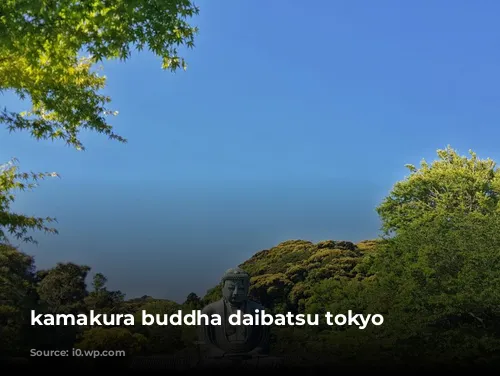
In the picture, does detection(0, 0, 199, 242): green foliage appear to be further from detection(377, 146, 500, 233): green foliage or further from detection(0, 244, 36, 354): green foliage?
detection(377, 146, 500, 233): green foliage

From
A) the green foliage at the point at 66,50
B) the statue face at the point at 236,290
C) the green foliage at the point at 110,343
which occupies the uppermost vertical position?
the green foliage at the point at 66,50

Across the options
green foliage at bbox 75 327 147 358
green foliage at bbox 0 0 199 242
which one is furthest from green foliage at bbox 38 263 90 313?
green foliage at bbox 0 0 199 242

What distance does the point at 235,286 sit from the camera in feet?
29.9

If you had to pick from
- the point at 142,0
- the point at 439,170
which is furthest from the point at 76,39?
the point at 439,170

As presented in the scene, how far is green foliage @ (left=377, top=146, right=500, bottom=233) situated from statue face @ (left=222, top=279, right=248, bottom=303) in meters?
15.4

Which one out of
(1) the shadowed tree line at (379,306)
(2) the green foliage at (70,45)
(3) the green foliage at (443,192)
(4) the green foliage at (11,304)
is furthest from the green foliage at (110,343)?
(3) the green foliage at (443,192)

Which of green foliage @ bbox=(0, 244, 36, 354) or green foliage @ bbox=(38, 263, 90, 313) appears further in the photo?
green foliage @ bbox=(38, 263, 90, 313)

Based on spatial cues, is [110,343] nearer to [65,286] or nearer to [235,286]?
[65,286]

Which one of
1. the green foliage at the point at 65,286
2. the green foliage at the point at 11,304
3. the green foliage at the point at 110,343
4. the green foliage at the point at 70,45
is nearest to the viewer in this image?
the green foliage at the point at 70,45

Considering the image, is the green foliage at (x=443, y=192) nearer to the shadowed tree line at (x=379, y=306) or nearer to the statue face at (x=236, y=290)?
the shadowed tree line at (x=379, y=306)

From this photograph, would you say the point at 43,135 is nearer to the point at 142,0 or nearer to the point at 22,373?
the point at 142,0

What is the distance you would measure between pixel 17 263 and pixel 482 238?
572 inches

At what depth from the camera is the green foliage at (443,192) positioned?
23875 mm

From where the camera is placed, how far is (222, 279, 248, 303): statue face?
9.05 metres
